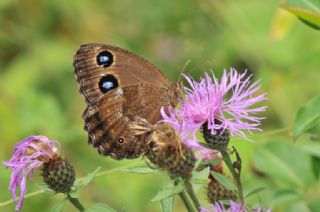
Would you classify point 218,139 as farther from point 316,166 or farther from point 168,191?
point 316,166

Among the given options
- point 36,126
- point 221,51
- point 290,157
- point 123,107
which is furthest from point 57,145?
point 221,51

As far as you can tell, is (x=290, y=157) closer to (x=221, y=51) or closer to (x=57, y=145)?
(x=57, y=145)

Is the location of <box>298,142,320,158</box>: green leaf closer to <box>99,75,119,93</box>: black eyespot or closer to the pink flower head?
the pink flower head

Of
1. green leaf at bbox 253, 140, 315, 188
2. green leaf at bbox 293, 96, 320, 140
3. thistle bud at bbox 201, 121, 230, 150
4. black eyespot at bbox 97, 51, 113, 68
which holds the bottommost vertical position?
green leaf at bbox 253, 140, 315, 188

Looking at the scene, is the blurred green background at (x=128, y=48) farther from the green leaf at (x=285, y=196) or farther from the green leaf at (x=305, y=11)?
the green leaf at (x=305, y=11)

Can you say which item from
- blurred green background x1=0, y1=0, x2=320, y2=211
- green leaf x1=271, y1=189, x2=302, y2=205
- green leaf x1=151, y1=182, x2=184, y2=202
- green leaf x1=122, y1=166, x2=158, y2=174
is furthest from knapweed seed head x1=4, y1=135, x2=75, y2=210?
blurred green background x1=0, y1=0, x2=320, y2=211
